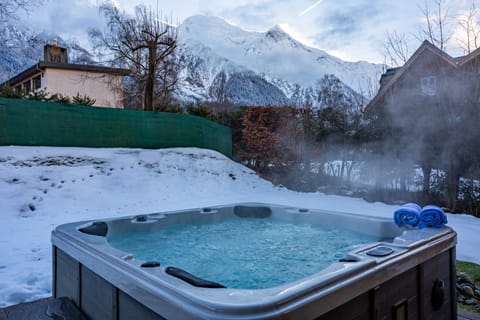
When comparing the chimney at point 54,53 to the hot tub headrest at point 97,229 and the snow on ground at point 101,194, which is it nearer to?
the snow on ground at point 101,194

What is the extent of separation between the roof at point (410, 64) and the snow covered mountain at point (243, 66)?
384 mm

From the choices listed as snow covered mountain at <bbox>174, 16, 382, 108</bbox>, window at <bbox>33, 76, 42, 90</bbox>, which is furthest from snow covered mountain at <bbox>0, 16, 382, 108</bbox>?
window at <bbox>33, 76, 42, 90</bbox>

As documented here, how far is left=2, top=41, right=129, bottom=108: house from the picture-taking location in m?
11.4

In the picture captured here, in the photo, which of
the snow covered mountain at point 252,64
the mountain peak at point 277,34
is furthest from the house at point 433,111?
the mountain peak at point 277,34

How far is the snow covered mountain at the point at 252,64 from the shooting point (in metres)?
17.0

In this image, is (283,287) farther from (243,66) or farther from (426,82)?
(243,66)

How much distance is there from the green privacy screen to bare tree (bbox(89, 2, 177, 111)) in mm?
2218

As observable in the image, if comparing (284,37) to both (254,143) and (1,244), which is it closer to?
(254,143)

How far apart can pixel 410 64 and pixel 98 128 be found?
6663mm

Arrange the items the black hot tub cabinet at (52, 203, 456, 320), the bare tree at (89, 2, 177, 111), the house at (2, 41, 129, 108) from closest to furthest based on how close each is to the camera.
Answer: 1. the black hot tub cabinet at (52, 203, 456, 320)
2. the bare tree at (89, 2, 177, 111)
3. the house at (2, 41, 129, 108)

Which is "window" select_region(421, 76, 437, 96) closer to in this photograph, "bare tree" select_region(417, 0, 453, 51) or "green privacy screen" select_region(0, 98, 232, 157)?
"bare tree" select_region(417, 0, 453, 51)

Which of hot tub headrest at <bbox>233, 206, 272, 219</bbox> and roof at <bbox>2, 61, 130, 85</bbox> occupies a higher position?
roof at <bbox>2, 61, 130, 85</bbox>

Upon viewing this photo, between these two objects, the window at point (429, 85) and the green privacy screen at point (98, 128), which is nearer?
the window at point (429, 85)

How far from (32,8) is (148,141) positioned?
3.39 m
